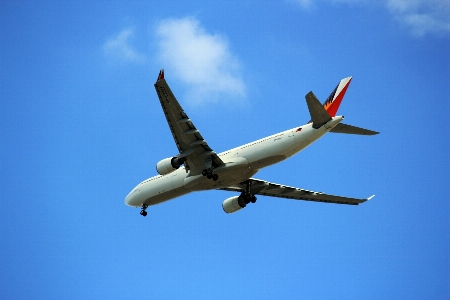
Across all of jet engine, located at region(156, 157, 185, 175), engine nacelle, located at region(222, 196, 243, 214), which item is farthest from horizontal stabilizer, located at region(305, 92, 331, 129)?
engine nacelle, located at region(222, 196, 243, 214)

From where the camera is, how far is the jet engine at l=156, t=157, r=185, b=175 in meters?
43.1

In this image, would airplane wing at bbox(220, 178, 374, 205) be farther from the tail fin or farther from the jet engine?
the tail fin

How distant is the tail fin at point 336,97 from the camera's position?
43.9 m

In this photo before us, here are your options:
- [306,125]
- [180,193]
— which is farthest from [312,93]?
[180,193]

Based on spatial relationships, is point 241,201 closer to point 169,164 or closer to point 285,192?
point 285,192

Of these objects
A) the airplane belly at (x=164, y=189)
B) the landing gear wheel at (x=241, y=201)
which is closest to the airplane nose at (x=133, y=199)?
the airplane belly at (x=164, y=189)

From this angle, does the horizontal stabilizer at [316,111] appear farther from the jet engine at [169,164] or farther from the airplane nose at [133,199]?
the airplane nose at [133,199]

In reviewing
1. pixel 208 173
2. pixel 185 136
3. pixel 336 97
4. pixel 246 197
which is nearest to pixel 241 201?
pixel 246 197

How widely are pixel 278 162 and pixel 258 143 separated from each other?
1818mm

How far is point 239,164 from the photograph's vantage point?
43.7 meters

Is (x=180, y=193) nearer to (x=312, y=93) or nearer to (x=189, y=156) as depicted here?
(x=189, y=156)

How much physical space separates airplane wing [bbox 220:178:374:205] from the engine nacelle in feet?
3.13

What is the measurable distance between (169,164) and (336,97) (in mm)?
12001

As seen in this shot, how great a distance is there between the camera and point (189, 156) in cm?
4328
